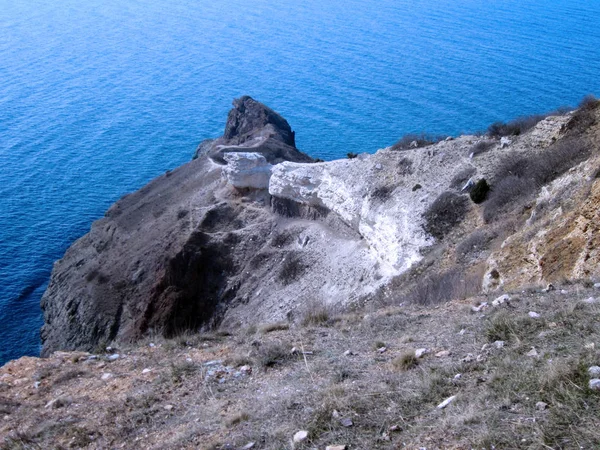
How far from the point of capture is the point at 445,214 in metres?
28.8

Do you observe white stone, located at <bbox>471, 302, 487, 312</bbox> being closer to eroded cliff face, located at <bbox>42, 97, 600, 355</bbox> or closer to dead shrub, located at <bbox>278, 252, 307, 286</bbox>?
eroded cliff face, located at <bbox>42, 97, 600, 355</bbox>

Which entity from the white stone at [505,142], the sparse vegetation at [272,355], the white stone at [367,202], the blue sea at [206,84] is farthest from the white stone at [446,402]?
the blue sea at [206,84]

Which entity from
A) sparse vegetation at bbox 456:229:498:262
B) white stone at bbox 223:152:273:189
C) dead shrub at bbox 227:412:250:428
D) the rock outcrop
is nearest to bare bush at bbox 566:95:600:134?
sparse vegetation at bbox 456:229:498:262

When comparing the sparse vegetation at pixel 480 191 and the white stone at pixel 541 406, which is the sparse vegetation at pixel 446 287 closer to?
the sparse vegetation at pixel 480 191

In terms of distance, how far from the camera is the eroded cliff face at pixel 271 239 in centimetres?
2888

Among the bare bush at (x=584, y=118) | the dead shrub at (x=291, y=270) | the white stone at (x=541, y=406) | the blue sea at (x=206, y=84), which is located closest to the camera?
the white stone at (x=541, y=406)

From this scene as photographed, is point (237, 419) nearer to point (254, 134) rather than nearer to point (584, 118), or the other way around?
point (584, 118)

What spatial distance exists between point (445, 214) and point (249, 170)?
56.6ft

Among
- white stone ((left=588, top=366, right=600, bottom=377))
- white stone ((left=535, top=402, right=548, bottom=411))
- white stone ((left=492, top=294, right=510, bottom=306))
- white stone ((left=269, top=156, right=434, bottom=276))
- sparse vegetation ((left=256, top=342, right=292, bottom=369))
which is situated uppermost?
white stone ((left=588, top=366, right=600, bottom=377))

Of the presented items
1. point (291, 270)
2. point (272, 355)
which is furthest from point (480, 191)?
point (272, 355)

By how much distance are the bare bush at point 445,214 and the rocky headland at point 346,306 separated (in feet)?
0.34

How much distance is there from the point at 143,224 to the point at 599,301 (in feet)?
136

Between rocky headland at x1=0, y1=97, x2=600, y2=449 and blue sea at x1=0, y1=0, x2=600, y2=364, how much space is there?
13.5 m

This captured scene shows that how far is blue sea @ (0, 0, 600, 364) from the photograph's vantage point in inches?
2435
